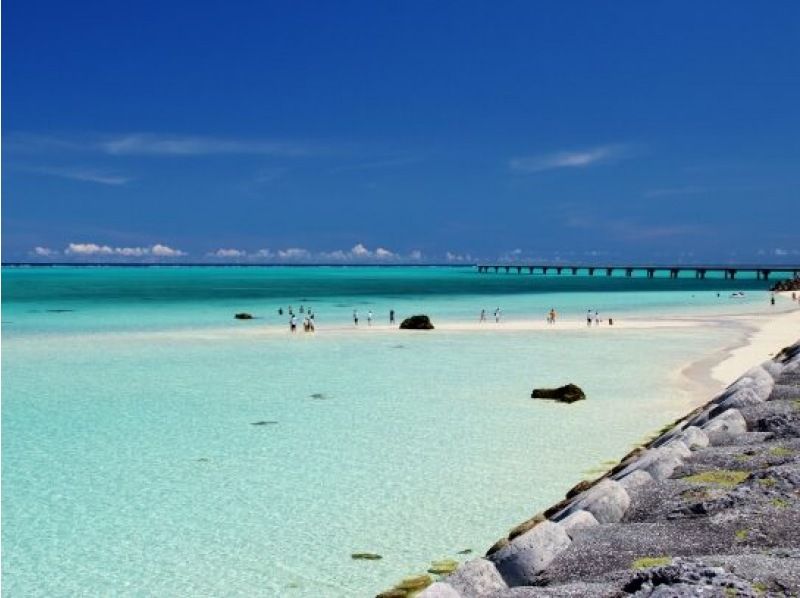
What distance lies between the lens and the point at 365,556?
37.2ft

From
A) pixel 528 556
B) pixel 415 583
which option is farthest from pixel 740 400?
pixel 528 556

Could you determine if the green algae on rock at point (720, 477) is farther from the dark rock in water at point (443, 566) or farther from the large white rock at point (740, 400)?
the dark rock in water at point (443, 566)

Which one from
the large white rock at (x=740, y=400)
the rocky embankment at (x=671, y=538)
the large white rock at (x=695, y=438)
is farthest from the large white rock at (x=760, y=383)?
the rocky embankment at (x=671, y=538)

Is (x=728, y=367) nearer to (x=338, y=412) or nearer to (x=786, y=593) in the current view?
(x=338, y=412)

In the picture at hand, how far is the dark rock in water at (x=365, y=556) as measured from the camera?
11.2m

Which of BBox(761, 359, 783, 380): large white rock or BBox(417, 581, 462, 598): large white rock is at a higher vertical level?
BBox(417, 581, 462, 598): large white rock

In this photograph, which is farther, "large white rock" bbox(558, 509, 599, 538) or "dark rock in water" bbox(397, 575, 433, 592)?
"dark rock in water" bbox(397, 575, 433, 592)

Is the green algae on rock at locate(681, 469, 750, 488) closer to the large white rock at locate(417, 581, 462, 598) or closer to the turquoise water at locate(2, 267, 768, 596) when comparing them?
the large white rock at locate(417, 581, 462, 598)

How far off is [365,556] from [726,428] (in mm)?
5108

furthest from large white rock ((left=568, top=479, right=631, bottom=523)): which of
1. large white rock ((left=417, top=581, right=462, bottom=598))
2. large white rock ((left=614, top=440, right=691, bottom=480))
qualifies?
large white rock ((left=417, top=581, right=462, bottom=598))

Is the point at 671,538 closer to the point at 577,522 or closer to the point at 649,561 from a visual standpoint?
the point at 649,561

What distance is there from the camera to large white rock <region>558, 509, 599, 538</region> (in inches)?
242

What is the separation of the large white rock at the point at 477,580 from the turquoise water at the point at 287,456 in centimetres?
522

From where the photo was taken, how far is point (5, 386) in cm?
2856
